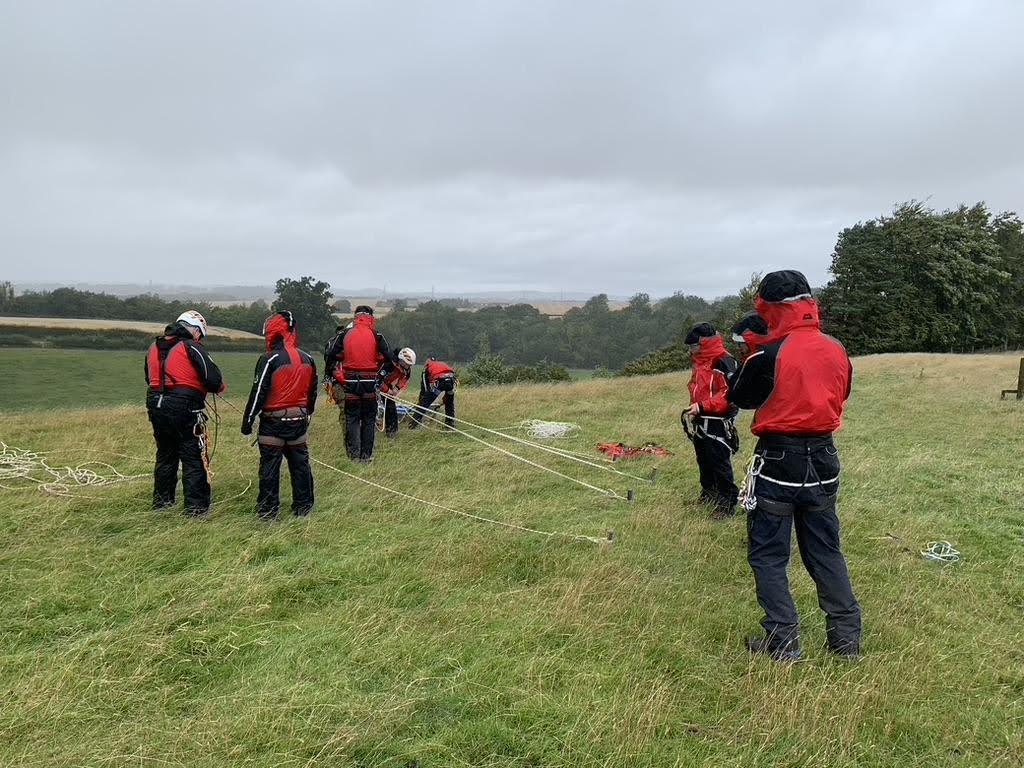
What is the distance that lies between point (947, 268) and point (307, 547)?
2191 inches

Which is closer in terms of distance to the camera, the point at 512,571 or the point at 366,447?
the point at 512,571

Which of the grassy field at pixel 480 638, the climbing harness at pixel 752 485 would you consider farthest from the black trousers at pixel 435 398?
the climbing harness at pixel 752 485

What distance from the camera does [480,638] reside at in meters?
4.03

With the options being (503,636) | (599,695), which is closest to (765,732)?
(599,695)

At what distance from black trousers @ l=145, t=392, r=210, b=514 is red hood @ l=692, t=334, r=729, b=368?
562 cm

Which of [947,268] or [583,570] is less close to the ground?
[947,268]

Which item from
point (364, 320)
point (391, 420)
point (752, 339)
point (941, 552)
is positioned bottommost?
point (941, 552)

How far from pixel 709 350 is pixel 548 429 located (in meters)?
5.72

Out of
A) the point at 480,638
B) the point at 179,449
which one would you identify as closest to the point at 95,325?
the point at 179,449

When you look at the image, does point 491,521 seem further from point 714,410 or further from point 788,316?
point 788,316

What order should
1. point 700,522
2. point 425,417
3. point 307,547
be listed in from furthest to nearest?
point 425,417, point 700,522, point 307,547

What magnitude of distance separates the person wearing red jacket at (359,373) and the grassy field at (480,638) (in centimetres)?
161

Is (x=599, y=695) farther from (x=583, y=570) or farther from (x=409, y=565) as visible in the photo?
(x=409, y=565)

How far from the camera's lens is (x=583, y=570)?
5.14 meters
